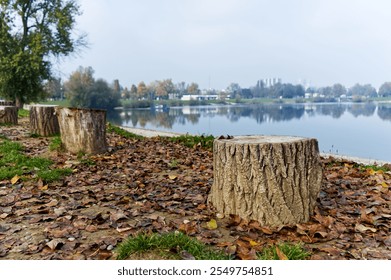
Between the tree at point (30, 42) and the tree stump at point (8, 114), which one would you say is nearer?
the tree stump at point (8, 114)

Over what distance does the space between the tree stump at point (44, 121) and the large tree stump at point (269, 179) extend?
8.37 m

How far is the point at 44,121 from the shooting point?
35.5 feet

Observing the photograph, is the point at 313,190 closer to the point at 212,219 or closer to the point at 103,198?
the point at 212,219

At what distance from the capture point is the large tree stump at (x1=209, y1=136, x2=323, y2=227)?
3.79 meters

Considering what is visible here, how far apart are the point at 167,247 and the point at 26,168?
4328mm

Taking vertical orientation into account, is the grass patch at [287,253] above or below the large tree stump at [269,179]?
below

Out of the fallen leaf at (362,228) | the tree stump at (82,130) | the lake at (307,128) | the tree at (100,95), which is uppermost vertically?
the tree at (100,95)

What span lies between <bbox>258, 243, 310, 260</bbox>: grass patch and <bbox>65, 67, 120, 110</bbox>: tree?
42.7 m

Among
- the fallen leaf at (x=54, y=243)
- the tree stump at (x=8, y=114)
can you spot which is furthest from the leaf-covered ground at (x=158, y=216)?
the tree stump at (x=8, y=114)

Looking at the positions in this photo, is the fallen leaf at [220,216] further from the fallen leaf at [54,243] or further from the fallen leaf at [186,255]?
the fallen leaf at [54,243]

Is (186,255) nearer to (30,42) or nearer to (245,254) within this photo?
(245,254)

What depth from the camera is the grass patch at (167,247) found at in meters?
3.01

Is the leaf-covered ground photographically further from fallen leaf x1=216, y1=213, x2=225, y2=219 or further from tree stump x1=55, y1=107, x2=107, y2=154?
Answer: tree stump x1=55, y1=107, x2=107, y2=154
